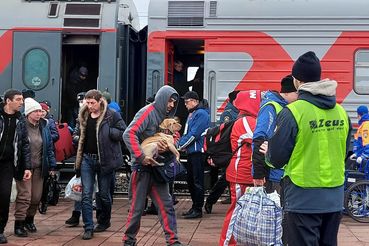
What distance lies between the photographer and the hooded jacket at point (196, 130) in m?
8.85

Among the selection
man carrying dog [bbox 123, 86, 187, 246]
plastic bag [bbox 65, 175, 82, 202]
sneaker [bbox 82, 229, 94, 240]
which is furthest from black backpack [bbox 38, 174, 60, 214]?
man carrying dog [bbox 123, 86, 187, 246]

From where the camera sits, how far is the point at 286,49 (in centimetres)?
1026

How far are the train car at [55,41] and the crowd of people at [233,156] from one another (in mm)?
1221

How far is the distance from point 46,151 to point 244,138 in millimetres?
2961

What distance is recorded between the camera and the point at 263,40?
33.8 ft

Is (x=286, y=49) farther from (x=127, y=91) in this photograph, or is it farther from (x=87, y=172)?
(x=87, y=172)

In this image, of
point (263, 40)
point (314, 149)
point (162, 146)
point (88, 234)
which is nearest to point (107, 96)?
point (263, 40)

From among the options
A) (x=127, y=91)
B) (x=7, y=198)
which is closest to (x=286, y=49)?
(x=127, y=91)

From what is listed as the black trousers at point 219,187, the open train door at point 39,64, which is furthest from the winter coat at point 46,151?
the open train door at point 39,64

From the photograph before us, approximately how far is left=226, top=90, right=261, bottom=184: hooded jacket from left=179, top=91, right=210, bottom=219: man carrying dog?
8.80 ft

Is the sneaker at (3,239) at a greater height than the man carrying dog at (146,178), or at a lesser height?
lesser

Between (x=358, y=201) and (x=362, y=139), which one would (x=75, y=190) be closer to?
(x=358, y=201)

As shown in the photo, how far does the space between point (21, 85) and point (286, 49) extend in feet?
16.2

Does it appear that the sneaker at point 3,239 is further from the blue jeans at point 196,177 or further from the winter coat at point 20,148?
the blue jeans at point 196,177
